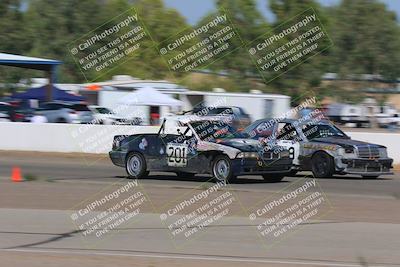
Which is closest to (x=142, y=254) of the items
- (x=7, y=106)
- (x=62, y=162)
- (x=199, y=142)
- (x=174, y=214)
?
(x=174, y=214)

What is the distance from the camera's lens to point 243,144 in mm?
16766

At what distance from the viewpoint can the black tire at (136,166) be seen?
58.1 feet

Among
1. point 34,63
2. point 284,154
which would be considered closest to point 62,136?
point 284,154

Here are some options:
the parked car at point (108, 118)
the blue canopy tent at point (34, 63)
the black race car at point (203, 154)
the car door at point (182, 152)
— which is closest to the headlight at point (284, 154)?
the black race car at point (203, 154)

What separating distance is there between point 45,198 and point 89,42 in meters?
53.3

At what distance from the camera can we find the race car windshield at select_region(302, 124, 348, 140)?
752 inches

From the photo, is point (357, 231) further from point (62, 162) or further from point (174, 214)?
point (62, 162)

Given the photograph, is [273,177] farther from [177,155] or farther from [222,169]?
[177,155]

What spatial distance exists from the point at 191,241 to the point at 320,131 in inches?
419

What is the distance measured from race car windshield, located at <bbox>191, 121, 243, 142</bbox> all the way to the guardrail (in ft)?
31.6

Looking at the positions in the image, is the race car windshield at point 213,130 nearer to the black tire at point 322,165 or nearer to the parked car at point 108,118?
the black tire at point 322,165

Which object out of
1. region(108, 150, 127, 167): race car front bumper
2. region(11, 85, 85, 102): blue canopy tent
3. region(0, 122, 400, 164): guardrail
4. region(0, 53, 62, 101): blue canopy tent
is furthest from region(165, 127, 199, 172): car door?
region(11, 85, 85, 102): blue canopy tent

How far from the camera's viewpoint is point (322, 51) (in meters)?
68.6

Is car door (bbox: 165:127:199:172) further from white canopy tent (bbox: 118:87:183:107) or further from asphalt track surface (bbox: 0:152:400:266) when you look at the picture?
white canopy tent (bbox: 118:87:183:107)
